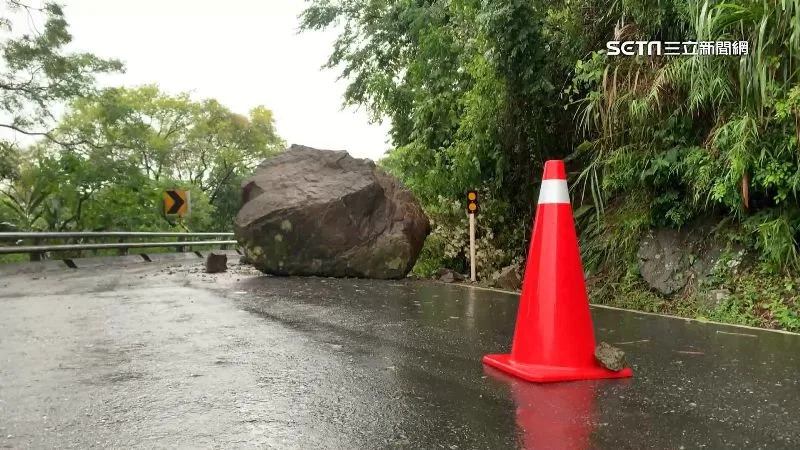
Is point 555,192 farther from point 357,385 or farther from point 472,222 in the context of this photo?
point 472,222

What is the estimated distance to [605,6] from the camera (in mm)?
8531

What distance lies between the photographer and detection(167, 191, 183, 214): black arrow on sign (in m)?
20.5

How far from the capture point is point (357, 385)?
138 inches

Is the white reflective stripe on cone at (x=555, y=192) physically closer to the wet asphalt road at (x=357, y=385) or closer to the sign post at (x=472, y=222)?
the wet asphalt road at (x=357, y=385)

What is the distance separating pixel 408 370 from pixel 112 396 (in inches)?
66.7

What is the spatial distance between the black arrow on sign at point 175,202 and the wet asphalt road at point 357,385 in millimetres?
14675

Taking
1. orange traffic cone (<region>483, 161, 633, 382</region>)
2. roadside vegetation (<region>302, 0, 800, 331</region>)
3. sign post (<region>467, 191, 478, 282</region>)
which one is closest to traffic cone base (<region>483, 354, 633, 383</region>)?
orange traffic cone (<region>483, 161, 633, 382</region>)

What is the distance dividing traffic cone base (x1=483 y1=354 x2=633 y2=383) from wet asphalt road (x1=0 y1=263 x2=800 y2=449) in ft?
Result: 0.28

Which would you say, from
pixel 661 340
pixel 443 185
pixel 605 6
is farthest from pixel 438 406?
pixel 443 185

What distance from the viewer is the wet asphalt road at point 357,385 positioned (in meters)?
2.71

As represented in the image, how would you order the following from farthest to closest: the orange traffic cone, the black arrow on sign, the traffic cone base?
1. the black arrow on sign
2. the orange traffic cone
3. the traffic cone base

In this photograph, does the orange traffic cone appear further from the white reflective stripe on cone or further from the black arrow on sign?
the black arrow on sign
